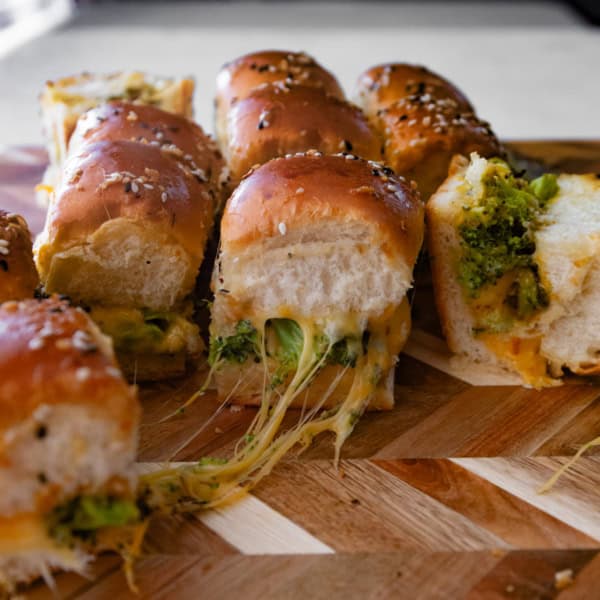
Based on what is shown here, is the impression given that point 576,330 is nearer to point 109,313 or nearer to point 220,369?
point 220,369

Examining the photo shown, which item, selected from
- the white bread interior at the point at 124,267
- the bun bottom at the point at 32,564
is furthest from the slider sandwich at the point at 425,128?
the bun bottom at the point at 32,564

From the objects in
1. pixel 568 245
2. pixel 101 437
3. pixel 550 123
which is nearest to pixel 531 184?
pixel 568 245

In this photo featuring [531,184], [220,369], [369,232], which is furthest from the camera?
[531,184]

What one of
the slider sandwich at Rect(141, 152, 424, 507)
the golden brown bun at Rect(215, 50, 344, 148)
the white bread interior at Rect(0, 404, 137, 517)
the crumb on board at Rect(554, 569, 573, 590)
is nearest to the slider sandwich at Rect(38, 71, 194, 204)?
the golden brown bun at Rect(215, 50, 344, 148)

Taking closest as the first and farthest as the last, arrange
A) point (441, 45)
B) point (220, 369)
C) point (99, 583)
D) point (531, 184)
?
point (99, 583)
point (220, 369)
point (531, 184)
point (441, 45)

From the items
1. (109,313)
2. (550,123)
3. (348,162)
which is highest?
(348,162)

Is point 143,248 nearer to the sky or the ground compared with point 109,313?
nearer to the sky

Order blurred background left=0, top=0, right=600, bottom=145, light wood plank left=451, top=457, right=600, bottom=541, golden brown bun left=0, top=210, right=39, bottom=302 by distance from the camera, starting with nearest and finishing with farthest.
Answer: light wood plank left=451, top=457, right=600, bottom=541
golden brown bun left=0, top=210, right=39, bottom=302
blurred background left=0, top=0, right=600, bottom=145

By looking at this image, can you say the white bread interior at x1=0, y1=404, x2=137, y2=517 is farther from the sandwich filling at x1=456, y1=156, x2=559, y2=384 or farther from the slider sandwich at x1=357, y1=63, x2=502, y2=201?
the slider sandwich at x1=357, y1=63, x2=502, y2=201

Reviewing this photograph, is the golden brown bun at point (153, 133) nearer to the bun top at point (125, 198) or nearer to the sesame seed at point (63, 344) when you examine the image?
the bun top at point (125, 198)
